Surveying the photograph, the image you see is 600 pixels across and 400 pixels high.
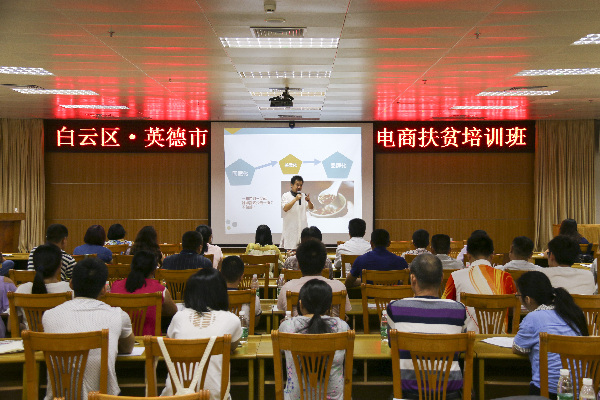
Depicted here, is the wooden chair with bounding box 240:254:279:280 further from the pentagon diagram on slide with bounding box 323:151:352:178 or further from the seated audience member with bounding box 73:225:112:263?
the pentagon diagram on slide with bounding box 323:151:352:178

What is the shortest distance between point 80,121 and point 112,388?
10782 mm

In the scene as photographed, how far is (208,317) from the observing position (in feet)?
10.9

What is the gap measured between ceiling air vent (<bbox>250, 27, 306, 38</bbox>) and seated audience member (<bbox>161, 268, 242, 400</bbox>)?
320 cm

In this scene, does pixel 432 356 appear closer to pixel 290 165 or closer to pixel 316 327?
pixel 316 327

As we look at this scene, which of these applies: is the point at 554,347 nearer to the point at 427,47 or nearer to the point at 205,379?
the point at 205,379

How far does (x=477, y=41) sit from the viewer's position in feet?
21.1

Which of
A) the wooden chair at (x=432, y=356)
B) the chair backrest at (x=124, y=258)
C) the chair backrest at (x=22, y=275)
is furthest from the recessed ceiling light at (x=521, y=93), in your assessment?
the wooden chair at (x=432, y=356)

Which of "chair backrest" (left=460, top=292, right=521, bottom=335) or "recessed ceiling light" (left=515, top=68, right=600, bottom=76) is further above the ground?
"recessed ceiling light" (left=515, top=68, right=600, bottom=76)

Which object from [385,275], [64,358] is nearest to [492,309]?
[385,275]

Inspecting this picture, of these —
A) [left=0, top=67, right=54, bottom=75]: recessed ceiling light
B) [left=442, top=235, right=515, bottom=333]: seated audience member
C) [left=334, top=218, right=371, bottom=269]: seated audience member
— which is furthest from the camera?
[left=0, top=67, right=54, bottom=75]: recessed ceiling light

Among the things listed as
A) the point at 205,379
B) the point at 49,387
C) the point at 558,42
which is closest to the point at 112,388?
the point at 49,387

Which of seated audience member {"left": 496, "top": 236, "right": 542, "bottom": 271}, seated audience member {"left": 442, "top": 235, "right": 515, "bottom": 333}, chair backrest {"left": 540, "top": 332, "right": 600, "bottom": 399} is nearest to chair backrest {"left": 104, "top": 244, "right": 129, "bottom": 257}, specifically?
seated audience member {"left": 496, "top": 236, "right": 542, "bottom": 271}

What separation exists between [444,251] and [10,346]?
4152mm

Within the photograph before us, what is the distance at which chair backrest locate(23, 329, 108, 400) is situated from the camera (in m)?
3.07
